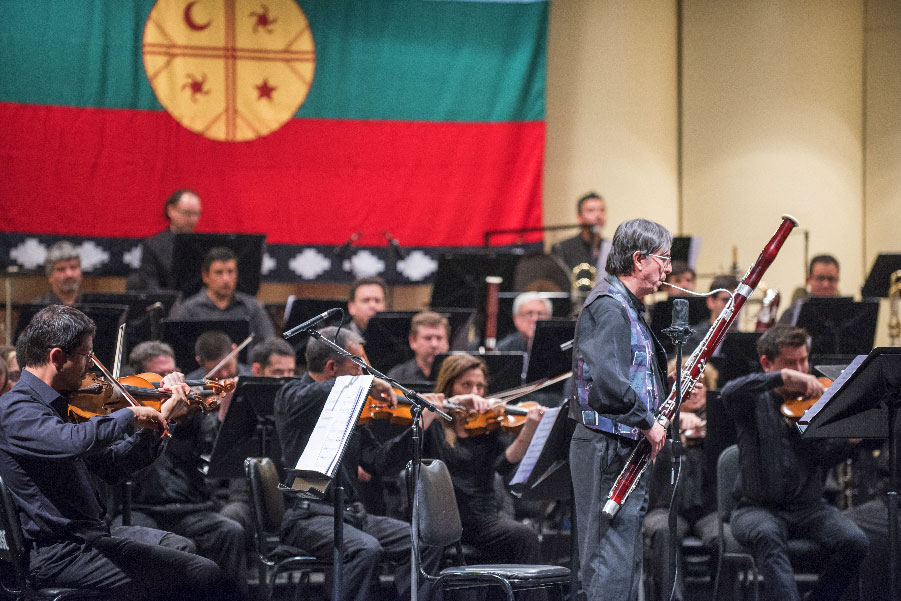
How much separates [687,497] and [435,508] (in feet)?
6.39

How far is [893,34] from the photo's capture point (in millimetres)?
10188

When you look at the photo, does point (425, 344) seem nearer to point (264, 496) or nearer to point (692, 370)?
point (264, 496)

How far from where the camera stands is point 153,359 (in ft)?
19.1

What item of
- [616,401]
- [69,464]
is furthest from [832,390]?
[69,464]

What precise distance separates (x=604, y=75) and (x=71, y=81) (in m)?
4.32

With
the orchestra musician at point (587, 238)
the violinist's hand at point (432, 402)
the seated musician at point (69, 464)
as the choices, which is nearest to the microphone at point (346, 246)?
the orchestra musician at point (587, 238)

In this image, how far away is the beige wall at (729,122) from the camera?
9867 millimetres

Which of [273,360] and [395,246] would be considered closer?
[273,360]

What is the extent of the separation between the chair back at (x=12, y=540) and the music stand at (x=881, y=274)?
600 centimetres

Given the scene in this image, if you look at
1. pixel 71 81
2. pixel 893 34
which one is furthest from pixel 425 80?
pixel 893 34

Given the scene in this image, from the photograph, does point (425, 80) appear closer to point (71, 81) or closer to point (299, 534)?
point (71, 81)

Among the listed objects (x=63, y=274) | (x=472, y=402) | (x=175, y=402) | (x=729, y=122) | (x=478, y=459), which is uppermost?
(x=729, y=122)

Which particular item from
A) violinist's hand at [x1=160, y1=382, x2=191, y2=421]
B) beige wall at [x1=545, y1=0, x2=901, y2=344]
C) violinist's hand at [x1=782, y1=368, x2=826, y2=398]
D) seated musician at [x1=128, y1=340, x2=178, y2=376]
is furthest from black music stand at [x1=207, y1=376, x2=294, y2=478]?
beige wall at [x1=545, y1=0, x2=901, y2=344]

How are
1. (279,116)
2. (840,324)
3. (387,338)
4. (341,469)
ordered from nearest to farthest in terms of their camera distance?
(341,469) < (387,338) < (840,324) < (279,116)
